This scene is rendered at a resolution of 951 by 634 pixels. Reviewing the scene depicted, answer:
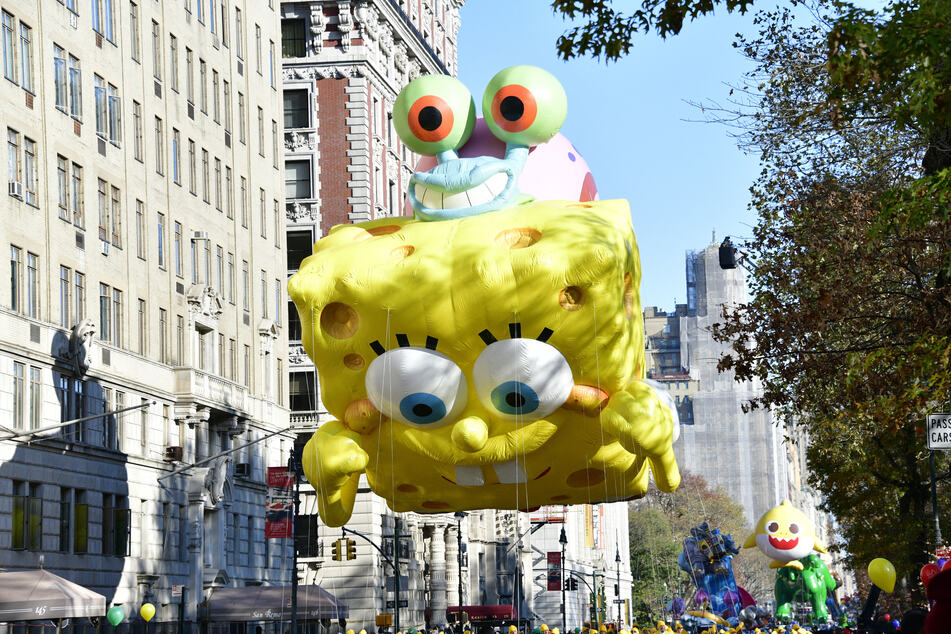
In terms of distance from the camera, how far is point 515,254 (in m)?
16.0

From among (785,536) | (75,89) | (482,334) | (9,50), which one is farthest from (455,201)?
(785,536)

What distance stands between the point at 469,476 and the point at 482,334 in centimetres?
197

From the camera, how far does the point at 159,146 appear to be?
48750 mm

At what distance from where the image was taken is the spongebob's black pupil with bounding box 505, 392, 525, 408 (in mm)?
16094

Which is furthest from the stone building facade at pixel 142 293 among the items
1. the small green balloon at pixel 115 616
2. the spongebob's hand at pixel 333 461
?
the spongebob's hand at pixel 333 461

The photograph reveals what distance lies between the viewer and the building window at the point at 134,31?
4691 centimetres

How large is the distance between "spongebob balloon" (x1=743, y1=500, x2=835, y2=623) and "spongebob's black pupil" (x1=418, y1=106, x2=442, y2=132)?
3909 centimetres

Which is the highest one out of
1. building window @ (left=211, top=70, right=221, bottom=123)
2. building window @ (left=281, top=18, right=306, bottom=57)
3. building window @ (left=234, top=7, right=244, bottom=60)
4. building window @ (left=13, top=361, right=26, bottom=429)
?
building window @ (left=281, top=18, right=306, bottom=57)

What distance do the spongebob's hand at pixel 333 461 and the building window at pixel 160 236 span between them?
105 feet

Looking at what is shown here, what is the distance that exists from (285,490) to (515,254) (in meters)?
32.1

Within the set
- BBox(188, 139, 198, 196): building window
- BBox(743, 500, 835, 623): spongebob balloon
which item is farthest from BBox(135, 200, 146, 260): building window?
BBox(743, 500, 835, 623): spongebob balloon

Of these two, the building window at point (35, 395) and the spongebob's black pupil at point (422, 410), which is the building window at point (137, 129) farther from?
the spongebob's black pupil at point (422, 410)

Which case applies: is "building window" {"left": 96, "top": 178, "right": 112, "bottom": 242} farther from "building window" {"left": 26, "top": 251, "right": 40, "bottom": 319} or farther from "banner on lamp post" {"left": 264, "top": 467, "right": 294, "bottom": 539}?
"banner on lamp post" {"left": 264, "top": 467, "right": 294, "bottom": 539}

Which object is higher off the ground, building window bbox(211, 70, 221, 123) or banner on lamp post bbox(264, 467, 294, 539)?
building window bbox(211, 70, 221, 123)
